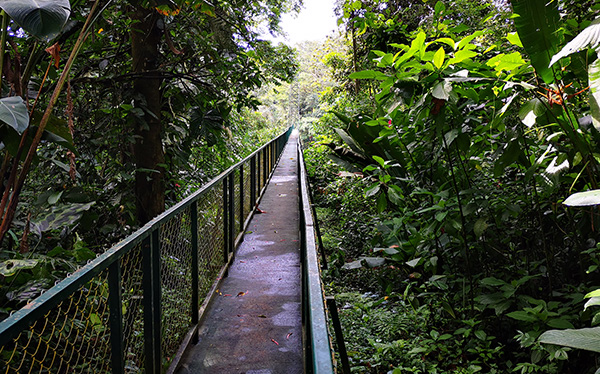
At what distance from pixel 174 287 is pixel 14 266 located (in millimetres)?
1385

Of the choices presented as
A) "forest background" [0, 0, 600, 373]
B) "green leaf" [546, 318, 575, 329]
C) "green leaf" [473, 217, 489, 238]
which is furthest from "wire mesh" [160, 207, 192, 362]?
"green leaf" [546, 318, 575, 329]

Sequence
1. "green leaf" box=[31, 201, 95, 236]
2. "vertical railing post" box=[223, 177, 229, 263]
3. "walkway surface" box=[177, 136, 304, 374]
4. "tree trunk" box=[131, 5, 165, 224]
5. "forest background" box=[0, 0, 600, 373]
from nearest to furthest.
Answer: "forest background" box=[0, 0, 600, 373] < "green leaf" box=[31, 201, 95, 236] < "walkway surface" box=[177, 136, 304, 374] < "vertical railing post" box=[223, 177, 229, 263] < "tree trunk" box=[131, 5, 165, 224]

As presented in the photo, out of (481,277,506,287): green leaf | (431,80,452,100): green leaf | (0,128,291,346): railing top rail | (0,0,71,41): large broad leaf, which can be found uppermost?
(0,0,71,41): large broad leaf

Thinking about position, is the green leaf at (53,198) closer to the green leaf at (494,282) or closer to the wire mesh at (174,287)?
the wire mesh at (174,287)

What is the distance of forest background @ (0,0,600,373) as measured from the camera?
8.05ft

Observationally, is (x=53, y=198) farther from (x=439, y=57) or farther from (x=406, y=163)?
(x=406, y=163)

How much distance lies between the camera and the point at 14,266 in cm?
215

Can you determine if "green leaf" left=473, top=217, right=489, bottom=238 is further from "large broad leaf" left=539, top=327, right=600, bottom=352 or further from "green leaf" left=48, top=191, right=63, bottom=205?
"green leaf" left=48, top=191, right=63, bottom=205

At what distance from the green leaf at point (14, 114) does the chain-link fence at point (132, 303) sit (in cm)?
74

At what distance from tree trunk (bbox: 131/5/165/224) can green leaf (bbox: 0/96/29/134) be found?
9.58ft

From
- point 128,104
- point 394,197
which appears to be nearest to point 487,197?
point 394,197

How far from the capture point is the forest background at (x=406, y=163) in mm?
2455

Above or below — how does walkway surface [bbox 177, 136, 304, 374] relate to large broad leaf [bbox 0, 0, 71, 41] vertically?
below

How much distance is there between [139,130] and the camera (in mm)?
5309
